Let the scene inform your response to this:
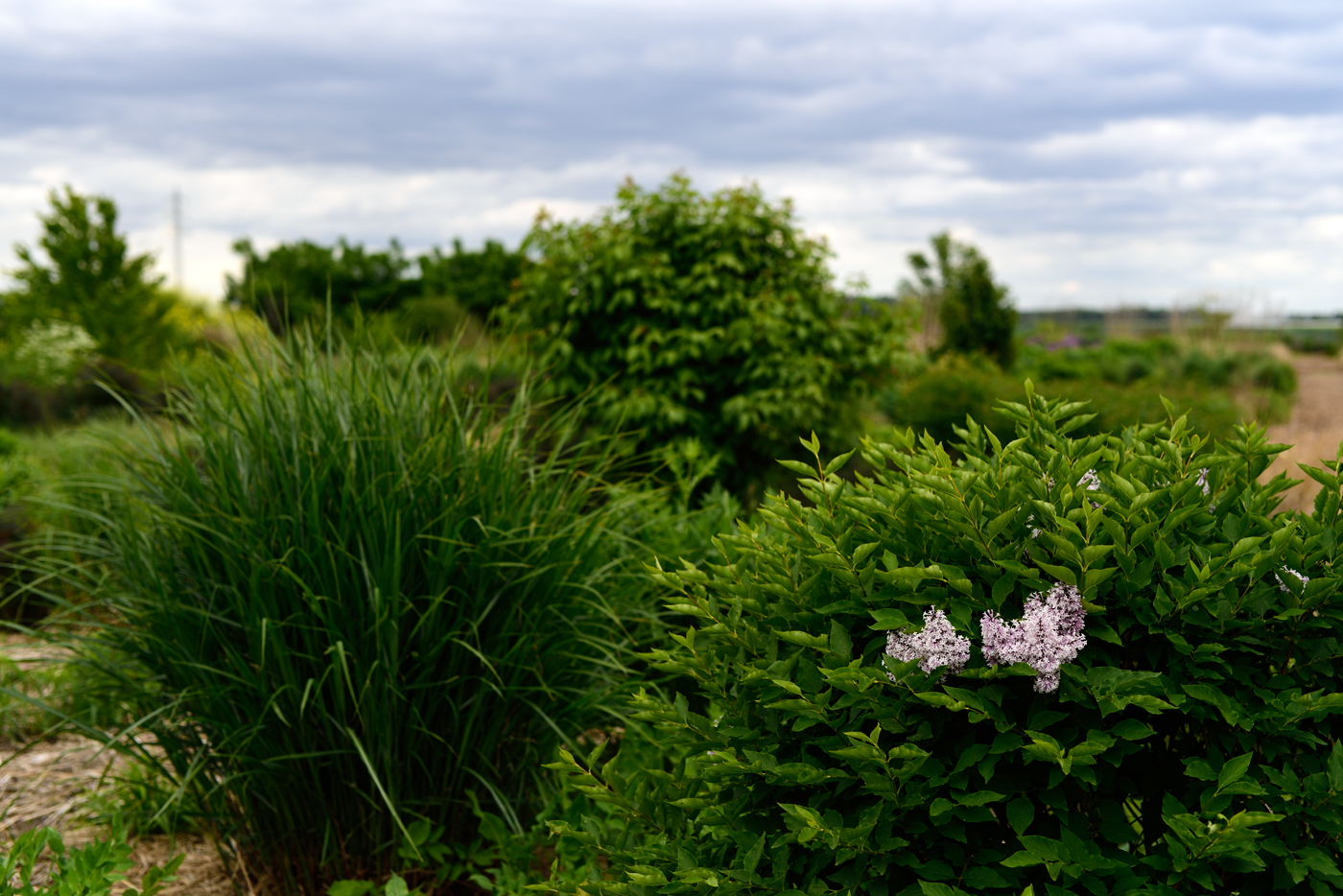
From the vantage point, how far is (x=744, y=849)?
1759mm

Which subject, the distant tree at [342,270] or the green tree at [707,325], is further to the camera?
the distant tree at [342,270]

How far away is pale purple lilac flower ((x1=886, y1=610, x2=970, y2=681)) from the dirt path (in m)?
0.63

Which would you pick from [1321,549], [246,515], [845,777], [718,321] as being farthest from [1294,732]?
[718,321]

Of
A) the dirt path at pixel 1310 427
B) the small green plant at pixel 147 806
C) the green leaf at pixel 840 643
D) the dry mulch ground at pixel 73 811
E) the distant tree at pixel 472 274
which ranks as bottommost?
the dry mulch ground at pixel 73 811

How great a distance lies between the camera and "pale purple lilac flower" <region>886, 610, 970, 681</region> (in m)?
1.60

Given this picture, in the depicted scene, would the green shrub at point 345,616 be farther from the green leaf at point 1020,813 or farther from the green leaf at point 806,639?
the green leaf at point 1020,813

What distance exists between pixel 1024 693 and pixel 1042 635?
178 mm

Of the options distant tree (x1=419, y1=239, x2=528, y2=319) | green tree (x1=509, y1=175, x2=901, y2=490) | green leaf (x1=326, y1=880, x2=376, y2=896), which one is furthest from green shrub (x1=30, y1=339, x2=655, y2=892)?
distant tree (x1=419, y1=239, x2=528, y2=319)

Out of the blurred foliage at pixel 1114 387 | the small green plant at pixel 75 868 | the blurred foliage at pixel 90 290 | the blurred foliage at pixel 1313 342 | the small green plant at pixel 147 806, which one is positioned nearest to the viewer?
the small green plant at pixel 75 868

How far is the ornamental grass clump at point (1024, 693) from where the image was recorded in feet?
5.24

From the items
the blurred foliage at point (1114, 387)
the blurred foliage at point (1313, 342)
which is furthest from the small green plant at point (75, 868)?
the blurred foliage at point (1313, 342)

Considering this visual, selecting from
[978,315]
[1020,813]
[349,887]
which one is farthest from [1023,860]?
[978,315]

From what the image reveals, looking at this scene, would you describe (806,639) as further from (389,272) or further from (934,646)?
(389,272)

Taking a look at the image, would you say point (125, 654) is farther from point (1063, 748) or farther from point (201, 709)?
point (1063, 748)
